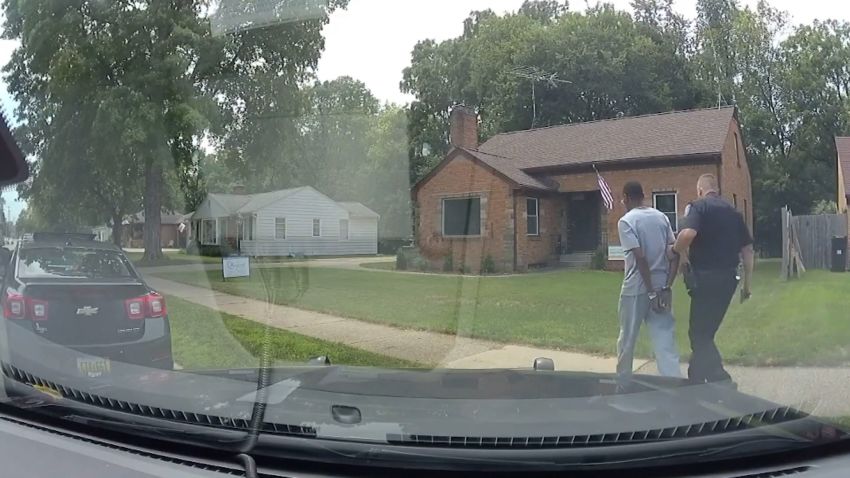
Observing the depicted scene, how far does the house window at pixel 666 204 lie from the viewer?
15.5 ft

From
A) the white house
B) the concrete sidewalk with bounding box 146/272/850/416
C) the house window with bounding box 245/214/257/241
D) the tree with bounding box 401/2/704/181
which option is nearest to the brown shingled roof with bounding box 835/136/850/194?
the tree with bounding box 401/2/704/181

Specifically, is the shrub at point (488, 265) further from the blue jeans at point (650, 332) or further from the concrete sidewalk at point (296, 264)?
the blue jeans at point (650, 332)

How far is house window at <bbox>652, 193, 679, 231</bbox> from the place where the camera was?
187 inches

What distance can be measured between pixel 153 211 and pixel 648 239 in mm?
4530

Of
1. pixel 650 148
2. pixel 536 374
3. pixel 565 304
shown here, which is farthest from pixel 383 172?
pixel 536 374

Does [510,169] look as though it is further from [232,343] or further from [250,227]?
[232,343]

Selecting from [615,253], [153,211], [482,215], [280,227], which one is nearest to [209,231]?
[153,211]

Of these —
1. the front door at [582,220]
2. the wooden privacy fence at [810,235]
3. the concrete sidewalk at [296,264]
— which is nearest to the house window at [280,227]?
the concrete sidewalk at [296,264]

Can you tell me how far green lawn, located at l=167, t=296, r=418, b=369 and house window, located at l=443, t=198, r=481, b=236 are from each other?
128 centimetres

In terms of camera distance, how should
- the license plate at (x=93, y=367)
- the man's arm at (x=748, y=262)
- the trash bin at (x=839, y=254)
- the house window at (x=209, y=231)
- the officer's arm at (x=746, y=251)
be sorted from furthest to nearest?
1. the house window at (x=209, y=231)
2. the man's arm at (x=748, y=262)
3. the officer's arm at (x=746, y=251)
4. the trash bin at (x=839, y=254)
5. the license plate at (x=93, y=367)

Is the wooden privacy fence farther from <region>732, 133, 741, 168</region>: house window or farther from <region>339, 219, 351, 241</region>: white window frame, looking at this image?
<region>339, 219, 351, 241</region>: white window frame

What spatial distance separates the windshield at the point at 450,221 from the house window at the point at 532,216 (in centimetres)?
3

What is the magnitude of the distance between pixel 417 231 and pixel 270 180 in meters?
1.45

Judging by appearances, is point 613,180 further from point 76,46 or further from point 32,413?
point 76,46
